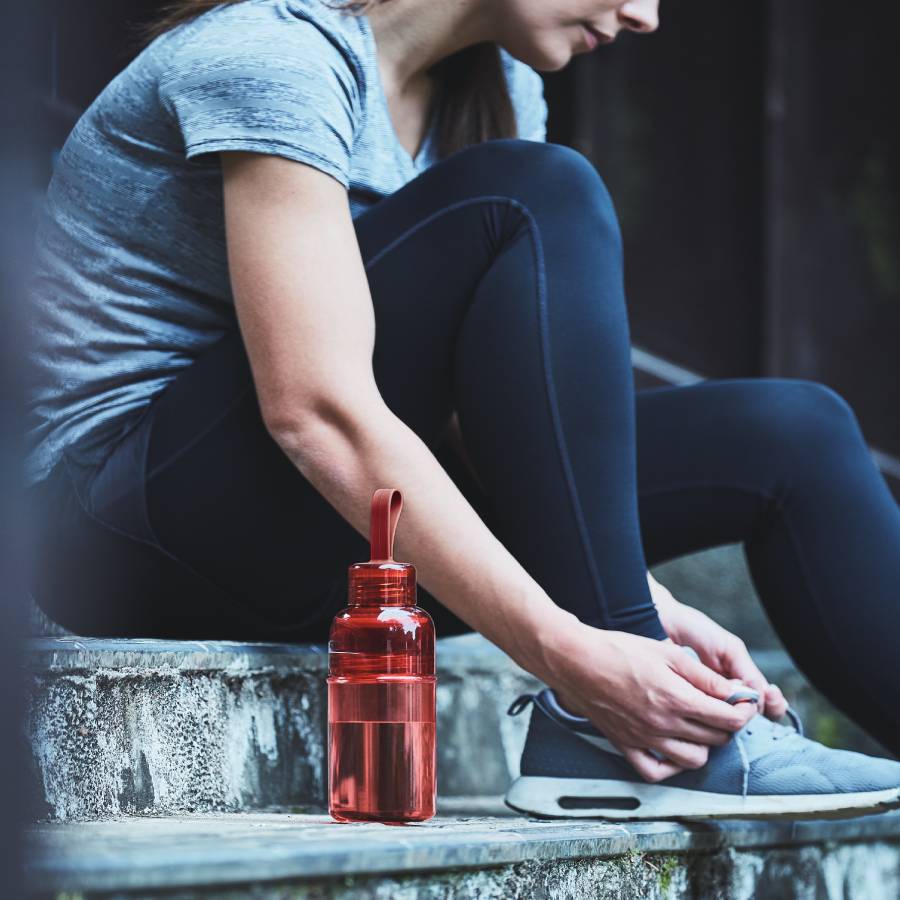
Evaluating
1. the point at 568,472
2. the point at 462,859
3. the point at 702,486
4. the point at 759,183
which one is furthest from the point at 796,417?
the point at 759,183

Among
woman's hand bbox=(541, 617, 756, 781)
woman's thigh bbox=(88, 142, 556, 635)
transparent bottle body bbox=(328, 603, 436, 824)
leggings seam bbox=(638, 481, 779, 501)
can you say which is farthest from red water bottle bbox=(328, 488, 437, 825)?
leggings seam bbox=(638, 481, 779, 501)

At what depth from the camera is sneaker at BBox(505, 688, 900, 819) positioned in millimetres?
1076

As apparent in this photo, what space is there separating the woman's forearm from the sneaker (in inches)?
4.5

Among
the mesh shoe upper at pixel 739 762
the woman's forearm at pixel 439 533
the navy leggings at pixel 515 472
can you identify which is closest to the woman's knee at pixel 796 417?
the navy leggings at pixel 515 472

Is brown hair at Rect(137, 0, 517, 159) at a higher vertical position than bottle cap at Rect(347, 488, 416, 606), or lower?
higher

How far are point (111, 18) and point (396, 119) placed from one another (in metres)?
1.10

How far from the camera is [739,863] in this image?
44.8 inches

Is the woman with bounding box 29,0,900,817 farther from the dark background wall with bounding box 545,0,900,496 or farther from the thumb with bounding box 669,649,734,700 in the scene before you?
the dark background wall with bounding box 545,0,900,496

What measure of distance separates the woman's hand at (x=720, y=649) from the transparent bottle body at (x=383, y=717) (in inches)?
14.2

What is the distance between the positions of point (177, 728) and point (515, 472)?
36 centimetres

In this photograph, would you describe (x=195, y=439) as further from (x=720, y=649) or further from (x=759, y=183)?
(x=759, y=183)

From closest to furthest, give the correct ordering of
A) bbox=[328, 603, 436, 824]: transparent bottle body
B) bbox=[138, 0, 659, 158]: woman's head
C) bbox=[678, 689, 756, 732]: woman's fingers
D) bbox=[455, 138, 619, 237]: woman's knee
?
bbox=[328, 603, 436, 824]: transparent bottle body → bbox=[678, 689, 756, 732]: woman's fingers → bbox=[455, 138, 619, 237]: woman's knee → bbox=[138, 0, 659, 158]: woman's head

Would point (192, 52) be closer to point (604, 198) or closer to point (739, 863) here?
point (604, 198)

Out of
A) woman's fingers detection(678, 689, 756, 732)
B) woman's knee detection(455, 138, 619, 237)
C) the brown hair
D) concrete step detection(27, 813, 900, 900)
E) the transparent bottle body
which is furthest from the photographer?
the brown hair
